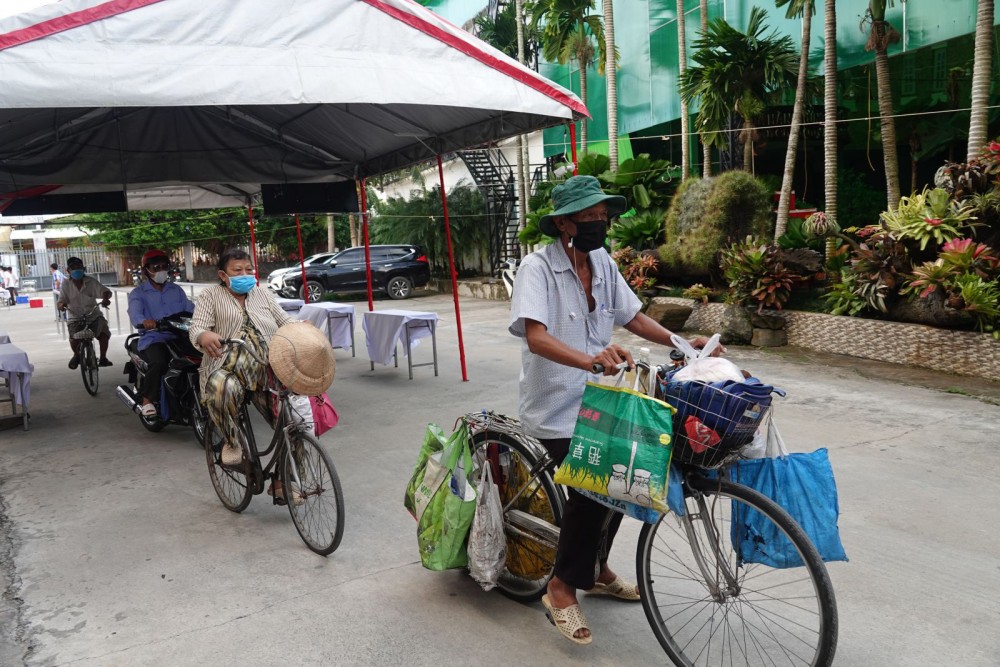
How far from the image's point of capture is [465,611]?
3.50m

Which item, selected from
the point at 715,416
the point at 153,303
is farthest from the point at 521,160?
the point at 715,416

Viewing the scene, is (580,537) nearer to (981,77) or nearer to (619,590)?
(619,590)

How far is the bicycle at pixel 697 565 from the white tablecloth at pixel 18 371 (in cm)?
562

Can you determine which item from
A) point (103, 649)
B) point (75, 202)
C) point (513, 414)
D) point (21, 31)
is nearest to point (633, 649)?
point (103, 649)

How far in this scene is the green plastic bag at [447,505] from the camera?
3387 mm

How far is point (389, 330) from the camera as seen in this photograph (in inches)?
375

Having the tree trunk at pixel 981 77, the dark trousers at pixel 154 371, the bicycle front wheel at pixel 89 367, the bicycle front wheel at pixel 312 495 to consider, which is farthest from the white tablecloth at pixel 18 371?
the tree trunk at pixel 981 77

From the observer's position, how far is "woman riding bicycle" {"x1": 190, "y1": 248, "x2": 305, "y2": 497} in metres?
4.59

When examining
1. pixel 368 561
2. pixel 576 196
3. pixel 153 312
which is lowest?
pixel 368 561

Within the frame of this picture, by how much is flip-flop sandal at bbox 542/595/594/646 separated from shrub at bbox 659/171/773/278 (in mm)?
9269

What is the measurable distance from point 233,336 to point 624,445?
115 inches

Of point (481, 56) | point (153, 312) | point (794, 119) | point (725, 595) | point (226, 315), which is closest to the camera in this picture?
point (725, 595)

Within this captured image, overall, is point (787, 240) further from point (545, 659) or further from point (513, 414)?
point (545, 659)

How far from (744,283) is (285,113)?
20.0ft
